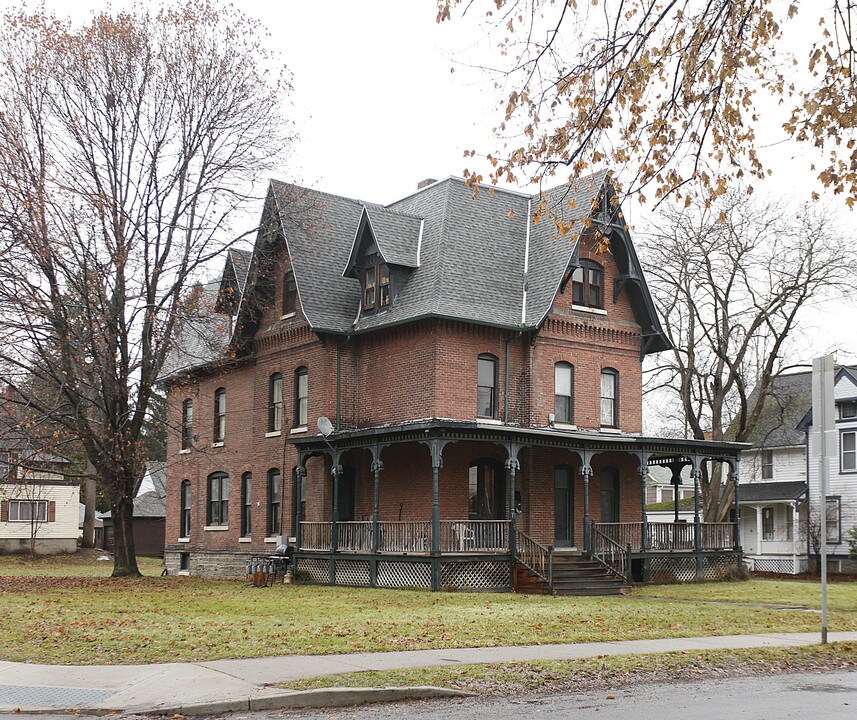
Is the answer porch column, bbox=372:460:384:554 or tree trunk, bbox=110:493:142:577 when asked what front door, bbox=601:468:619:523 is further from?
tree trunk, bbox=110:493:142:577

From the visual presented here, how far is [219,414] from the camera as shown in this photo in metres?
38.7

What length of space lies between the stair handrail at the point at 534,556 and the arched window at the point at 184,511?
17449 mm

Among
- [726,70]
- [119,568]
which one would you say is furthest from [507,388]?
[726,70]

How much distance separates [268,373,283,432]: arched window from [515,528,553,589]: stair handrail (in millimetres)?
9996

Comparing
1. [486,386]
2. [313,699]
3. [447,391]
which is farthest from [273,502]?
[313,699]

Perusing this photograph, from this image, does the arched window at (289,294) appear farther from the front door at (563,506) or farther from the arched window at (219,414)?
the front door at (563,506)

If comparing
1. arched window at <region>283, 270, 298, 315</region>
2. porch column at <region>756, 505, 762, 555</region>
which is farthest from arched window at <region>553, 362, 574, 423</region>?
porch column at <region>756, 505, 762, 555</region>

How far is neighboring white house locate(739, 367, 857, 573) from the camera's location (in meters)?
46.2

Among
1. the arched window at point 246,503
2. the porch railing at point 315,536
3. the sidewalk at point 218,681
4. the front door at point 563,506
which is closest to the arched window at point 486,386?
the front door at point 563,506

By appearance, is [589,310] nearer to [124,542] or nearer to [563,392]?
[563,392]

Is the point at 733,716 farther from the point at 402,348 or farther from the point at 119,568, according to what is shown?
the point at 119,568

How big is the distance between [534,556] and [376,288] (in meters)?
9.39

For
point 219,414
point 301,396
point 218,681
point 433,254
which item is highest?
point 433,254

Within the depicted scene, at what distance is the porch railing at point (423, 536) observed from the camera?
27.1 metres
